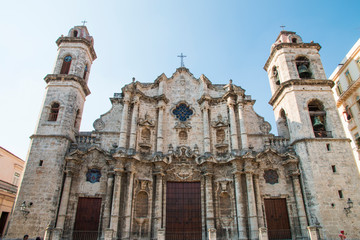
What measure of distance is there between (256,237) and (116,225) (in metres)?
8.25

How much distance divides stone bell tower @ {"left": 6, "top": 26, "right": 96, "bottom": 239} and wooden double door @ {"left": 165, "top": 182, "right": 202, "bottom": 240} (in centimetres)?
694

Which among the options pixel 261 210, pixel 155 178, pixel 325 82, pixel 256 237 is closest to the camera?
pixel 256 237

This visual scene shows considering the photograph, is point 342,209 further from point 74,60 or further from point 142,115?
point 74,60

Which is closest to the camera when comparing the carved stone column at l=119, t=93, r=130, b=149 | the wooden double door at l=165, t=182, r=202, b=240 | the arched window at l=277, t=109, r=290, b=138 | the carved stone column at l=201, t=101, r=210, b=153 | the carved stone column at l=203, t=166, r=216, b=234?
the carved stone column at l=203, t=166, r=216, b=234

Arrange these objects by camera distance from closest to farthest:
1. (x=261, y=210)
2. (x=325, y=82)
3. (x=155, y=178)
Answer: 1. (x=261, y=210)
2. (x=155, y=178)
3. (x=325, y=82)

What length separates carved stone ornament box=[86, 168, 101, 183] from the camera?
16.7 metres

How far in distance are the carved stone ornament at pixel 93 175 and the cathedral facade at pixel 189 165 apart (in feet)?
0.22

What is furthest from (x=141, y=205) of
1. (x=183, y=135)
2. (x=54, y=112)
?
(x=54, y=112)

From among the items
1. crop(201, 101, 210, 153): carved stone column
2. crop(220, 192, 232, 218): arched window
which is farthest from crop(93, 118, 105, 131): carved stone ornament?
crop(220, 192, 232, 218): arched window

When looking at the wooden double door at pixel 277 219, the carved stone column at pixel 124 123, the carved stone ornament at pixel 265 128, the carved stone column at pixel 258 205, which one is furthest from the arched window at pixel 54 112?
the wooden double door at pixel 277 219

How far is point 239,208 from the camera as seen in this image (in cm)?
1586

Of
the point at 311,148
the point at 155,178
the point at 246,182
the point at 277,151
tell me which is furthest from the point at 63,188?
the point at 311,148

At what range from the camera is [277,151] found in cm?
1758

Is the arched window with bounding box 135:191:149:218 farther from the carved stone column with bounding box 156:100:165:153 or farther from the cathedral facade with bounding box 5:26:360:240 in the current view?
the carved stone column with bounding box 156:100:165:153
